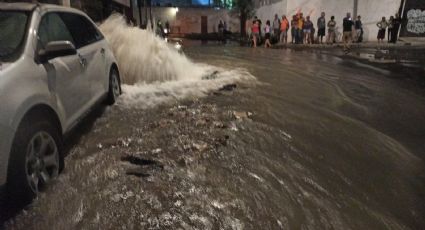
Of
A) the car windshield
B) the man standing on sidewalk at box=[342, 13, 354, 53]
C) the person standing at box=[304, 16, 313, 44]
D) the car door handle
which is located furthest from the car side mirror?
the person standing at box=[304, 16, 313, 44]

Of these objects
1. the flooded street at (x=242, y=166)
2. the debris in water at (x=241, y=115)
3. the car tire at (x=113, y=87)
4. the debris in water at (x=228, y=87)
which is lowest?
the flooded street at (x=242, y=166)

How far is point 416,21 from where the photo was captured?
933 inches

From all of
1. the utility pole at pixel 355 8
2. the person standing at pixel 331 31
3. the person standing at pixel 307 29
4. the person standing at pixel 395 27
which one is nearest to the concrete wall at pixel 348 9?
the utility pole at pixel 355 8

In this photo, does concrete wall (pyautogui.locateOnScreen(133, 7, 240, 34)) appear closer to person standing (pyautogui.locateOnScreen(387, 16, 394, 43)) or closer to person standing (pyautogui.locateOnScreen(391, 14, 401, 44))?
person standing (pyautogui.locateOnScreen(387, 16, 394, 43))

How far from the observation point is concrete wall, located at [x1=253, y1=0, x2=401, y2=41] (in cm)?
2520

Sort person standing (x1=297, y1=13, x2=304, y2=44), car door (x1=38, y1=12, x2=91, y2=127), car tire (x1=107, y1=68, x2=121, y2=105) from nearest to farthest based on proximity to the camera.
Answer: car door (x1=38, y1=12, x2=91, y2=127) → car tire (x1=107, y1=68, x2=121, y2=105) → person standing (x1=297, y1=13, x2=304, y2=44)

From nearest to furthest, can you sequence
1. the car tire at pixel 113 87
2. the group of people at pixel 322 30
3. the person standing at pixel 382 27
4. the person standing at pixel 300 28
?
the car tire at pixel 113 87, the group of people at pixel 322 30, the person standing at pixel 382 27, the person standing at pixel 300 28

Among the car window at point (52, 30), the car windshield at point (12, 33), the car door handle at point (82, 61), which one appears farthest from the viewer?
the car door handle at point (82, 61)

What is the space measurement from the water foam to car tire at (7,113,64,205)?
4.47 m

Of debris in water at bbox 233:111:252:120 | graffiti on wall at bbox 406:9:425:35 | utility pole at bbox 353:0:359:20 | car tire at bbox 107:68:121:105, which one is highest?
utility pole at bbox 353:0:359:20

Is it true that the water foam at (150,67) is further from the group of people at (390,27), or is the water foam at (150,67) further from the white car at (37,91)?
the group of people at (390,27)

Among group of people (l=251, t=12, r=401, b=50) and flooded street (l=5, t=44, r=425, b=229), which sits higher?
group of people (l=251, t=12, r=401, b=50)

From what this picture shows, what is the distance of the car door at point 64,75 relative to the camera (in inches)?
161

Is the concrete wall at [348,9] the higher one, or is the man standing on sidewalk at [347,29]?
the concrete wall at [348,9]
